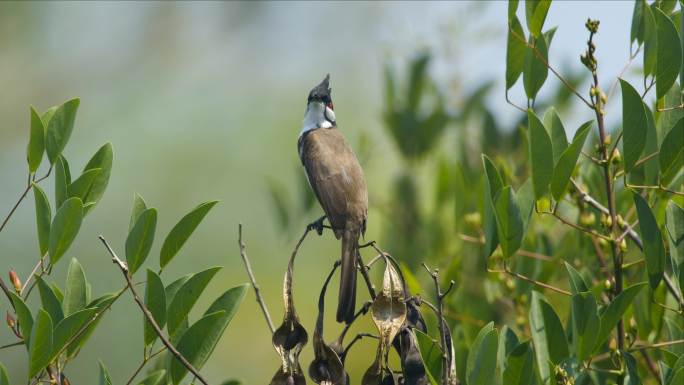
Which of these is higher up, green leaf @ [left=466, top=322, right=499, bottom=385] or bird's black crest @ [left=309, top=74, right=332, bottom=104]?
bird's black crest @ [left=309, top=74, right=332, bottom=104]

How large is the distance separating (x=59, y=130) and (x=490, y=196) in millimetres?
936

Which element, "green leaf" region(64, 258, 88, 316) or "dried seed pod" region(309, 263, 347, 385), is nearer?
"dried seed pod" region(309, 263, 347, 385)

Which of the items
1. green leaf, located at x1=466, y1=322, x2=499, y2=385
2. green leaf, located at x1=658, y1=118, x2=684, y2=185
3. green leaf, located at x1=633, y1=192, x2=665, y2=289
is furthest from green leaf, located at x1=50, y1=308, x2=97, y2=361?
green leaf, located at x1=658, y1=118, x2=684, y2=185

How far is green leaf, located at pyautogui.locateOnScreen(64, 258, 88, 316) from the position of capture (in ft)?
6.20

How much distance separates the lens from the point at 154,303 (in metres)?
1.83

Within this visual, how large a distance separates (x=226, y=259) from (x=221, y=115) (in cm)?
202

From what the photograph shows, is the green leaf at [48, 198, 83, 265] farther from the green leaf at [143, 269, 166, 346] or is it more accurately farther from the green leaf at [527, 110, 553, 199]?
the green leaf at [527, 110, 553, 199]

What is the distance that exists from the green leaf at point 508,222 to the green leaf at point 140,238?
28.7 inches

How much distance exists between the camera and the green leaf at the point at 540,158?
1.93m

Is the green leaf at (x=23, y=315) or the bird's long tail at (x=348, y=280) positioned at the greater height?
the green leaf at (x=23, y=315)

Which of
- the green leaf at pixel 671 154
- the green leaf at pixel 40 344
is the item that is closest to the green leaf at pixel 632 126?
the green leaf at pixel 671 154

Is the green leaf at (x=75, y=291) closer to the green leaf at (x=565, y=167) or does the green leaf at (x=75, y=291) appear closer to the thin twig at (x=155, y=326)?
the thin twig at (x=155, y=326)

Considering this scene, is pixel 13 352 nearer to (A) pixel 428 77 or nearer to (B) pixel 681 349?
(A) pixel 428 77

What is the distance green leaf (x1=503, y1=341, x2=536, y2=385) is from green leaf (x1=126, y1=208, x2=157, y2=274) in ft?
2.44
